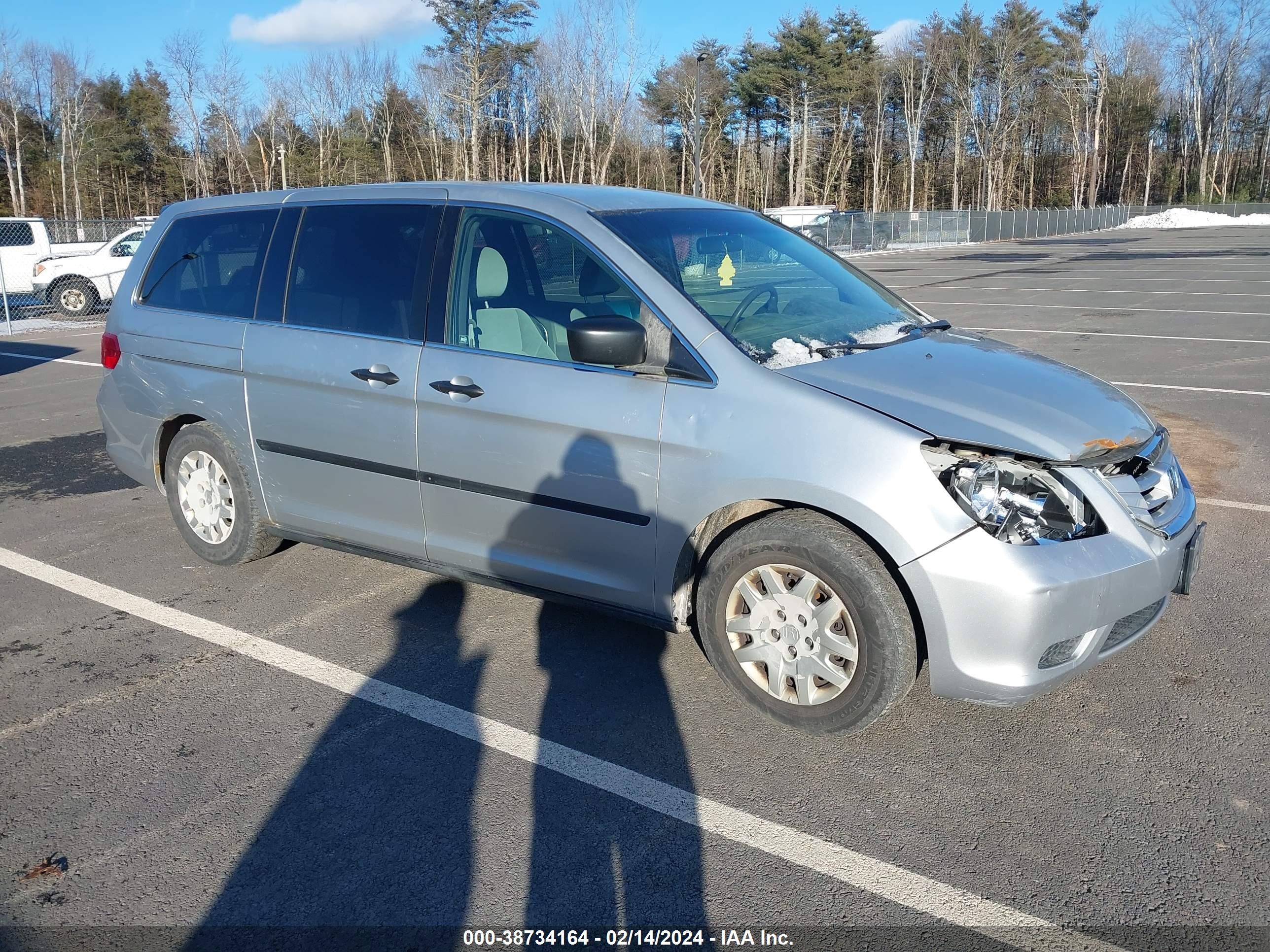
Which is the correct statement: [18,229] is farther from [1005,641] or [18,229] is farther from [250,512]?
[1005,641]

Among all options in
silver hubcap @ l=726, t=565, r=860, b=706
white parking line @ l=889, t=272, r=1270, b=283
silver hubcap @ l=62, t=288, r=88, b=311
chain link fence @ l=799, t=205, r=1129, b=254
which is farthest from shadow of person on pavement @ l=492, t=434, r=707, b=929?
chain link fence @ l=799, t=205, r=1129, b=254

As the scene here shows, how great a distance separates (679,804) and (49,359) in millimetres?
13800

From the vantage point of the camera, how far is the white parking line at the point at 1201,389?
9.42 metres

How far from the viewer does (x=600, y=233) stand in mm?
3922

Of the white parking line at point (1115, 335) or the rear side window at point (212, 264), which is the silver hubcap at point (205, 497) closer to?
the rear side window at point (212, 264)

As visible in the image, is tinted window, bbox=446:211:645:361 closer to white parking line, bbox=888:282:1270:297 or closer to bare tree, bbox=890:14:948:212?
white parking line, bbox=888:282:1270:297

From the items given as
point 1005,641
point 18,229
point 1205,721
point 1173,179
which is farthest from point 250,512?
point 1173,179

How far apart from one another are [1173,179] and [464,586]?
9820 centimetres

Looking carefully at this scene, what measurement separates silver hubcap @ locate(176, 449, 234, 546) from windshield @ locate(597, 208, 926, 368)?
99.0 inches

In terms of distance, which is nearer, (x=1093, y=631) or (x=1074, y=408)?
(x=1093, y=631)

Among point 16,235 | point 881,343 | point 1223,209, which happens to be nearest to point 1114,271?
point 16,235

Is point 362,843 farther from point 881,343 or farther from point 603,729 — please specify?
point 881,343

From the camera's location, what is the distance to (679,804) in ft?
10.3

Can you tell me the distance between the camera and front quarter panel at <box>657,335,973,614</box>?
3.16 meters
